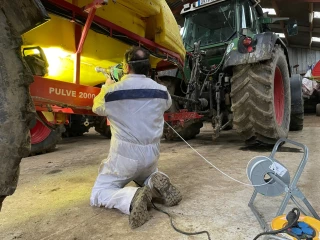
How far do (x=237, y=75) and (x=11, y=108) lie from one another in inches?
95.7

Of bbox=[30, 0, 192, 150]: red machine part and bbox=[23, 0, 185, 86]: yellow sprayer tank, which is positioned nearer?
bbox=[30, 0, 192, 150]: red machine part

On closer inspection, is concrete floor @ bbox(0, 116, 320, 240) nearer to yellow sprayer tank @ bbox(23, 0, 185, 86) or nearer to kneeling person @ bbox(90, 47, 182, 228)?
kneeling person @ bbox(90, 47, 182, 228)

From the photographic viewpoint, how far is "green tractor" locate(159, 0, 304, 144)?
2750mm

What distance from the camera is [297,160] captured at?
2477mm

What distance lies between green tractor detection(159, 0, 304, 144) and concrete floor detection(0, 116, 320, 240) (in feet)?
1.63

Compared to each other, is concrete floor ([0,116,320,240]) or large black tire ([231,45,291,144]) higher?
large black tire ([231,45,291,144])

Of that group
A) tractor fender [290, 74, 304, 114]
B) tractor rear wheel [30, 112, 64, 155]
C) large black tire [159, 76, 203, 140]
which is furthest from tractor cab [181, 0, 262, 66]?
tractor rear wheel [30, 112, 64, 155]

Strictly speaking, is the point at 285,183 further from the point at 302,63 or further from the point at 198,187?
the point at 302,63

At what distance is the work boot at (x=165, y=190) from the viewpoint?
154 cm

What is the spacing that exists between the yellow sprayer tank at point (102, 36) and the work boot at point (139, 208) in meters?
1.06

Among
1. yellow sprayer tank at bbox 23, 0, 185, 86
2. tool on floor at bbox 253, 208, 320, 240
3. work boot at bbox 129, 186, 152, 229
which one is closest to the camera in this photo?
tool on floor at bbox 253, 208, 320, 240

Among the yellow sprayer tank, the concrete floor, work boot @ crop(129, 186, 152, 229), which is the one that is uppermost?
the yellow sprayer tank

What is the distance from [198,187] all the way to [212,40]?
8.37ft

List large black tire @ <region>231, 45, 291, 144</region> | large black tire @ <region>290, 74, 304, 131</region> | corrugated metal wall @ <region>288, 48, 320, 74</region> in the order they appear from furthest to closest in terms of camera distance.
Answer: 1. corrugated metal wall @ <region>288, 48, 320, 74</region>
2. large black tire @ <region>290, 74, 304, 131</region>
3. large black tire @ <region>231, 45, 291, 144</region>
